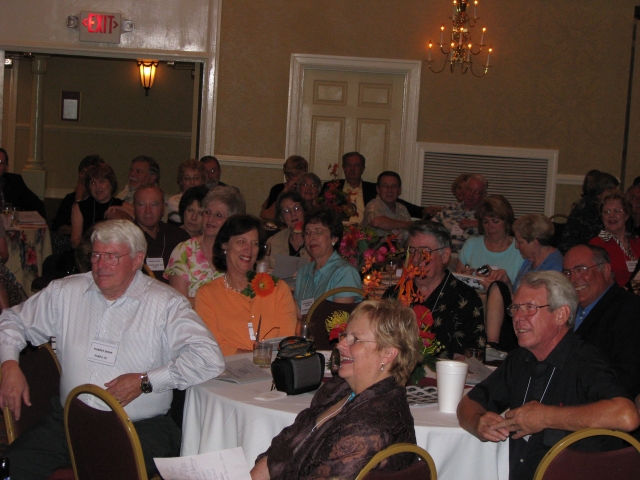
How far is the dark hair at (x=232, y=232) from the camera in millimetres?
3668

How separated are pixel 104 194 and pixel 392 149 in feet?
11.7

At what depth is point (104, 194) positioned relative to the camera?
602cm

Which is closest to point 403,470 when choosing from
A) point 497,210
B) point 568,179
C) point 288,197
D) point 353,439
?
point 353,439

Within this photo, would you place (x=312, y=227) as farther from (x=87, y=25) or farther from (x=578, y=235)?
(x=87, y=25)

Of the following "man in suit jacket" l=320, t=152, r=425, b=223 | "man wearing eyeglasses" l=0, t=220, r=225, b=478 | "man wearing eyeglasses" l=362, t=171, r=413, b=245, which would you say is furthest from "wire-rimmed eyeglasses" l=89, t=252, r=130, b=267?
"man in suit jacket" l=320, t=152, r=425, b=223

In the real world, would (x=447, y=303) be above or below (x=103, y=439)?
above

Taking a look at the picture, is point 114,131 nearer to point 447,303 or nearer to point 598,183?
point 598,183

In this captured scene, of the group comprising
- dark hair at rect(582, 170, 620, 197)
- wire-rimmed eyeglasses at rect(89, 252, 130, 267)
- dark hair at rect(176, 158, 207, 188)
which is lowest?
wire-rimmed eyeglasses at rect(89, 252, 130, 267)

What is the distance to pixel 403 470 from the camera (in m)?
1.83

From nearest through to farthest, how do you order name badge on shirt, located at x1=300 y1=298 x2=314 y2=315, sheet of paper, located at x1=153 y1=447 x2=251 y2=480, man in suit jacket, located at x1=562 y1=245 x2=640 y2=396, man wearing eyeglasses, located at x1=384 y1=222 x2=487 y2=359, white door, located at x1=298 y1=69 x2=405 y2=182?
1. sheet of paper, located at x1=153 y1=447 x2=251 y2=480
2. man in suit jacket, located at x1=562 y1=245 x2=640 y2=396
3. man wearing eyeglasses, located at x1=384 y1=222 x2=487 y2=359
4. name badge on shirt, located at x1=300 y1=298 x2=314 y2=315
5. white door, located at x1=298 y1=69 x2=405 y2=182

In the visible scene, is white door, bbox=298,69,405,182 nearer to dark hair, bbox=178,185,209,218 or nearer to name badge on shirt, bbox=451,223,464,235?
name badge on shirt, bbox=451,223,464,235

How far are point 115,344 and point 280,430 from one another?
68 centimetres

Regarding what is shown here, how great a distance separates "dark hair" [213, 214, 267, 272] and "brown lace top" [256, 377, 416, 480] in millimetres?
1571

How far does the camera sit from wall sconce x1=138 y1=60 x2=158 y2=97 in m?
13.2
